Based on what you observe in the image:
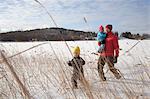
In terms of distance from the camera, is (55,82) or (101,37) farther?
(101,37)

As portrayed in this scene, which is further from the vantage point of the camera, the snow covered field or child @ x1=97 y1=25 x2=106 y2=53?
child @ x1=97 y1=25 x2=106 y2=53

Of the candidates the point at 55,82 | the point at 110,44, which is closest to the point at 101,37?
the point at 110,44

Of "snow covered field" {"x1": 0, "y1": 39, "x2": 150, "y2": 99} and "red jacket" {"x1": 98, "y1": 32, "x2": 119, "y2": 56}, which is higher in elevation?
"snow covered field" {"x1": 0, "y1": 39, "x2": 150, "y2": 99}

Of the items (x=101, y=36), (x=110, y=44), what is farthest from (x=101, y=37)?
(x=110, y=44)

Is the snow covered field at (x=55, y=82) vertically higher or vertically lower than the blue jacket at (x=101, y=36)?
higher

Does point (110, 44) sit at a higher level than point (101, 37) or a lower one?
lower

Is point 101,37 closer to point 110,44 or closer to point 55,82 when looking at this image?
point 110,44

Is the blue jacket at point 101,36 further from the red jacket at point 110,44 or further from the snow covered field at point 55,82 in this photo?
the snow covered field at point 55,82

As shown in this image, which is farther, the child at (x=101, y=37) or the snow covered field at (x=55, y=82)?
the child at (x=101, y=37)

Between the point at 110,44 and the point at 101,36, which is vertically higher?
the point at 101,36

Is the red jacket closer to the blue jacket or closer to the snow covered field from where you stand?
the blue jacket

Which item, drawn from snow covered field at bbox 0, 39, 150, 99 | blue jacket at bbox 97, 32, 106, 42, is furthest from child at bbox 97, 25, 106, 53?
snow covered field at bbox 0, 39, 150, 99

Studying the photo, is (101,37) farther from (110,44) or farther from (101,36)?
(110,44)

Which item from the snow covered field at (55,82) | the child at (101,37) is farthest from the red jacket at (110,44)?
the snow covered field at (55,82)
